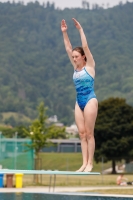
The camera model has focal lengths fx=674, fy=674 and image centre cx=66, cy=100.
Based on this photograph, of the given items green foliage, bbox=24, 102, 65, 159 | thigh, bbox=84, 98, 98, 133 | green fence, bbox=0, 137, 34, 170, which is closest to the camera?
thigh, bbox=84, 98, 98, 133

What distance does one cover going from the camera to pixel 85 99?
12414 mm

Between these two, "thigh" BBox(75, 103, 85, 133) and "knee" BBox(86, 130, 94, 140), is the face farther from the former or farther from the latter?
"knee" BBox(86, 130, 94, 140)

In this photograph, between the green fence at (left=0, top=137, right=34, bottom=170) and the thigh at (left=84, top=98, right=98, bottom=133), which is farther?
the green fence at (left=0, top=137, right=34, bottom=170)

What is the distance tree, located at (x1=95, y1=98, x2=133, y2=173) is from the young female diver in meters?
72.6

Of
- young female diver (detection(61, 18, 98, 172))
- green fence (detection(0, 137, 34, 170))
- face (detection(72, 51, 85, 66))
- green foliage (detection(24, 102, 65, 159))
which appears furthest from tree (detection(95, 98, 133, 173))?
face (detection(72, 51, 85, 66))

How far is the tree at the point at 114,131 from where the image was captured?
284ft

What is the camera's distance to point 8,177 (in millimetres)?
32500

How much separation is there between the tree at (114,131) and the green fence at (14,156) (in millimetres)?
38162

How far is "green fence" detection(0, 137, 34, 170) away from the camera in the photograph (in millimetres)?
45719

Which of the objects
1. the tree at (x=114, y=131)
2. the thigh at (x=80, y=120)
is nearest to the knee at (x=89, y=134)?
the thigh at (x=80, y=120)

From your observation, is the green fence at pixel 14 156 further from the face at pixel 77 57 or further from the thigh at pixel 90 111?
the thigh at pixel 90 111

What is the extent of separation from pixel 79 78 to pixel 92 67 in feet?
1.04

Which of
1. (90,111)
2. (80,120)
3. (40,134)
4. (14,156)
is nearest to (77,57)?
(90,111)

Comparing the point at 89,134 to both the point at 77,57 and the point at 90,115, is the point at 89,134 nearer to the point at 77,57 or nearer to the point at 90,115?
the point at 90,115
